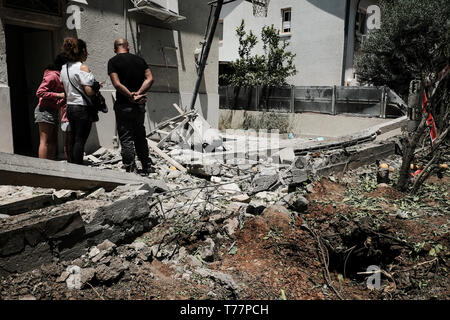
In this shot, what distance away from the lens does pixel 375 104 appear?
12914 mm

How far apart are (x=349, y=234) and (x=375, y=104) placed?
10.9 m

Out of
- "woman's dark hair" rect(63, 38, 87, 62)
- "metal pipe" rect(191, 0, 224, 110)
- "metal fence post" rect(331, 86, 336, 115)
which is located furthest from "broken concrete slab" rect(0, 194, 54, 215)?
"metal fence post" rect(331, 86, 336, 115)

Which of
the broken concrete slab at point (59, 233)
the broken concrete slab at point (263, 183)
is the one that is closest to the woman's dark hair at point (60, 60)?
the broken concrete slab at point (59, 233)

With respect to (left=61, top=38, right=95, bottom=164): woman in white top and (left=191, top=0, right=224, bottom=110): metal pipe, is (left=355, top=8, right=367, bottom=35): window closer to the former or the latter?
(left=191, top=0, right=224, bottom=110): metal pipe

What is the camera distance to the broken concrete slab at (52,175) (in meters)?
2.77

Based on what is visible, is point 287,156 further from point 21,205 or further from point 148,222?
point 21,205

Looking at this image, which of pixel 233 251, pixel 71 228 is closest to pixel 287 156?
pixel 233 251

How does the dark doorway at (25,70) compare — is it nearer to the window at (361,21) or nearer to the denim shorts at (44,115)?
the denim shorts at (44,115)

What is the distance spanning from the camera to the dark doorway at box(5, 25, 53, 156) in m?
6.26

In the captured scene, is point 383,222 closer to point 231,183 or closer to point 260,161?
point 231,183

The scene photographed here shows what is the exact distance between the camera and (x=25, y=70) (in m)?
6.43

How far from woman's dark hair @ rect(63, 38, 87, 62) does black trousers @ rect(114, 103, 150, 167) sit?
31.5 inches

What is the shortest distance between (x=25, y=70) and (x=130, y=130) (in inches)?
126

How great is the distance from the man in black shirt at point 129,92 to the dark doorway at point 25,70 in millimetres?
2347
